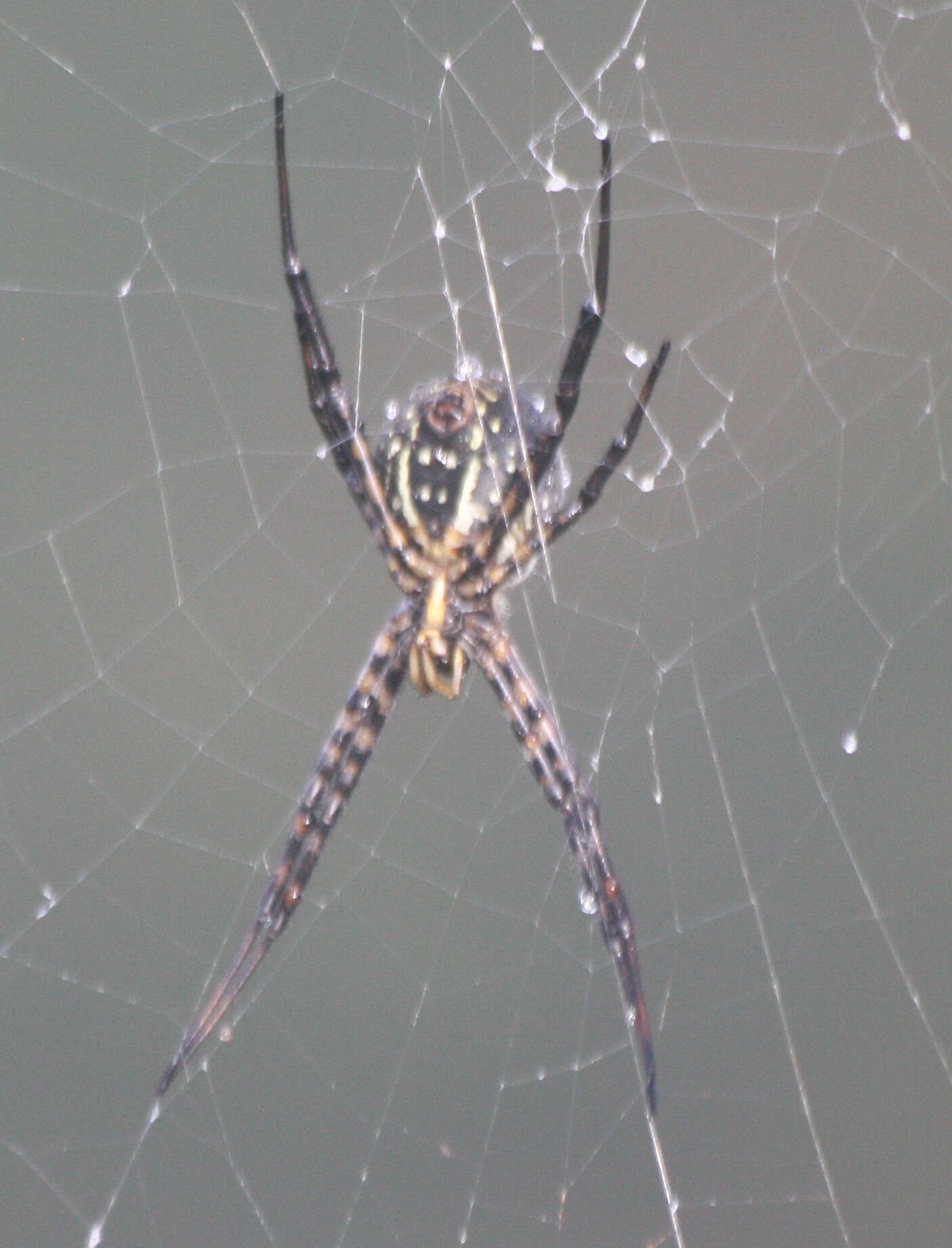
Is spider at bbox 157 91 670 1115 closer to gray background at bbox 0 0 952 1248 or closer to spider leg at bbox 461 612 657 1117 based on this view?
spider leg at bbox 461 612 657 1117

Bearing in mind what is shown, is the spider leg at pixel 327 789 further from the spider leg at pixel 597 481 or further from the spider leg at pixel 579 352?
the spider leg at pixel 579 352

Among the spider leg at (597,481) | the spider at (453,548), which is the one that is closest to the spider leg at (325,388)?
the spider at (453,548)

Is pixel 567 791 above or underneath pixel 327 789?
underneath

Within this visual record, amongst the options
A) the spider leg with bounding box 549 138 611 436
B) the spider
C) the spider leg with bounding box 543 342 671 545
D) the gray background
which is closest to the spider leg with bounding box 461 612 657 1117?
the spider

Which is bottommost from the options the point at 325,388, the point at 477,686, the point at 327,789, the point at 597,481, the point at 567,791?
the point at 567,791

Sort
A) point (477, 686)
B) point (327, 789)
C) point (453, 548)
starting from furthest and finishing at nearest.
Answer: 1. point (477, 686)
2. point (327, 789)
3. point (453, 548)

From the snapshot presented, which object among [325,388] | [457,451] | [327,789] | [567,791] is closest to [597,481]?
[457,451]

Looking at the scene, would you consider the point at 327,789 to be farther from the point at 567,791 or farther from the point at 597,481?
the point at 597,481
